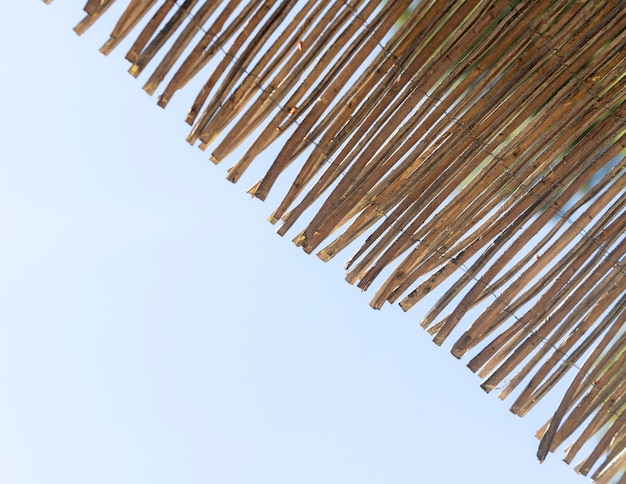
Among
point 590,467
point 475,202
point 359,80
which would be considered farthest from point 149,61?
point 590,467

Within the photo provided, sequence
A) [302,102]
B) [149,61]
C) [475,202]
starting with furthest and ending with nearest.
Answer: [475,202] < [302,102] < [149,61]

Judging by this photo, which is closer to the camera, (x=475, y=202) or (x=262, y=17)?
(x=262, y=17)

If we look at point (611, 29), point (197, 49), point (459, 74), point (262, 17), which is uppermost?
point (611, 29)

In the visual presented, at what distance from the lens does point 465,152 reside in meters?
1.73

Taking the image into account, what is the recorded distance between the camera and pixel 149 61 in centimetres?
155

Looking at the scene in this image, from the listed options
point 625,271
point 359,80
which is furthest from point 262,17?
point 625,271

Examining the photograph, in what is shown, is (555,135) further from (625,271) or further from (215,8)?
(215,8)

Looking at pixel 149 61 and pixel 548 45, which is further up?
pixel 548 45

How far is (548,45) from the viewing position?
167 centimetres

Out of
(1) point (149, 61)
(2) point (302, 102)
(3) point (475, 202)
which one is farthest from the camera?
(3) point (475, 202)

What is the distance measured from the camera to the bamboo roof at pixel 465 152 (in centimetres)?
162

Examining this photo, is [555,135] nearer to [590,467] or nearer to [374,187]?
[374,187]

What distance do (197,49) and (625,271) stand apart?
1007 millimetres

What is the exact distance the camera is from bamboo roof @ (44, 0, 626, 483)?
1.62m
